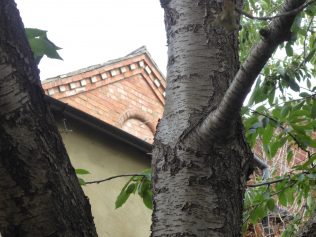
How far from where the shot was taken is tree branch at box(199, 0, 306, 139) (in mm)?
1477

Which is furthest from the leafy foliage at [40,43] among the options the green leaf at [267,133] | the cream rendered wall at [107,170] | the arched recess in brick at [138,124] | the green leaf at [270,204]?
the arched recess in brick at [138,124]

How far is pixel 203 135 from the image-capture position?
1878mm

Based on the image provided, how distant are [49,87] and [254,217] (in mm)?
7500

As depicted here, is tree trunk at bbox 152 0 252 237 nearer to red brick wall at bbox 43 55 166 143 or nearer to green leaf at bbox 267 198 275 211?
green leaf at bbox 267 198 275 211

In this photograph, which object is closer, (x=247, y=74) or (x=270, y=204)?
(x=247, y=74)

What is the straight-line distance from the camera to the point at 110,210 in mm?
5586

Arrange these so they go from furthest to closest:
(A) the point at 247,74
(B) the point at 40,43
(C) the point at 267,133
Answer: (C) the point at 267,133
(B) the point at 40,43
(A) the point at 247,74

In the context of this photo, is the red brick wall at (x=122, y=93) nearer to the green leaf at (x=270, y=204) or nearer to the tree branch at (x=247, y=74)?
the green leaf at (x=270, y=204)

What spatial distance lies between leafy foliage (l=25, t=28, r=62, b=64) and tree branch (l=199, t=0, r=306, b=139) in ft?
1.75

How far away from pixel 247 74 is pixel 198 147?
0.38 m

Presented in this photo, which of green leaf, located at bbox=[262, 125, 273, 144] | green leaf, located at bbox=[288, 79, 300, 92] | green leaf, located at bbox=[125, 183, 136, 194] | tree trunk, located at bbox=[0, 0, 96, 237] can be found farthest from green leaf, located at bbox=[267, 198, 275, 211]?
tree trunk, located at bbox=[0, 0, 96, 237]

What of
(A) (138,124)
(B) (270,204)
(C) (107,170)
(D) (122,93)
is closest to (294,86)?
(B) (270,204)

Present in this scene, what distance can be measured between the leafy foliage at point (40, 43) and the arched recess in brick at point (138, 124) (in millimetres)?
10044

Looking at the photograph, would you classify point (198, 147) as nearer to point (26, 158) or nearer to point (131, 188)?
point (26, 158)
